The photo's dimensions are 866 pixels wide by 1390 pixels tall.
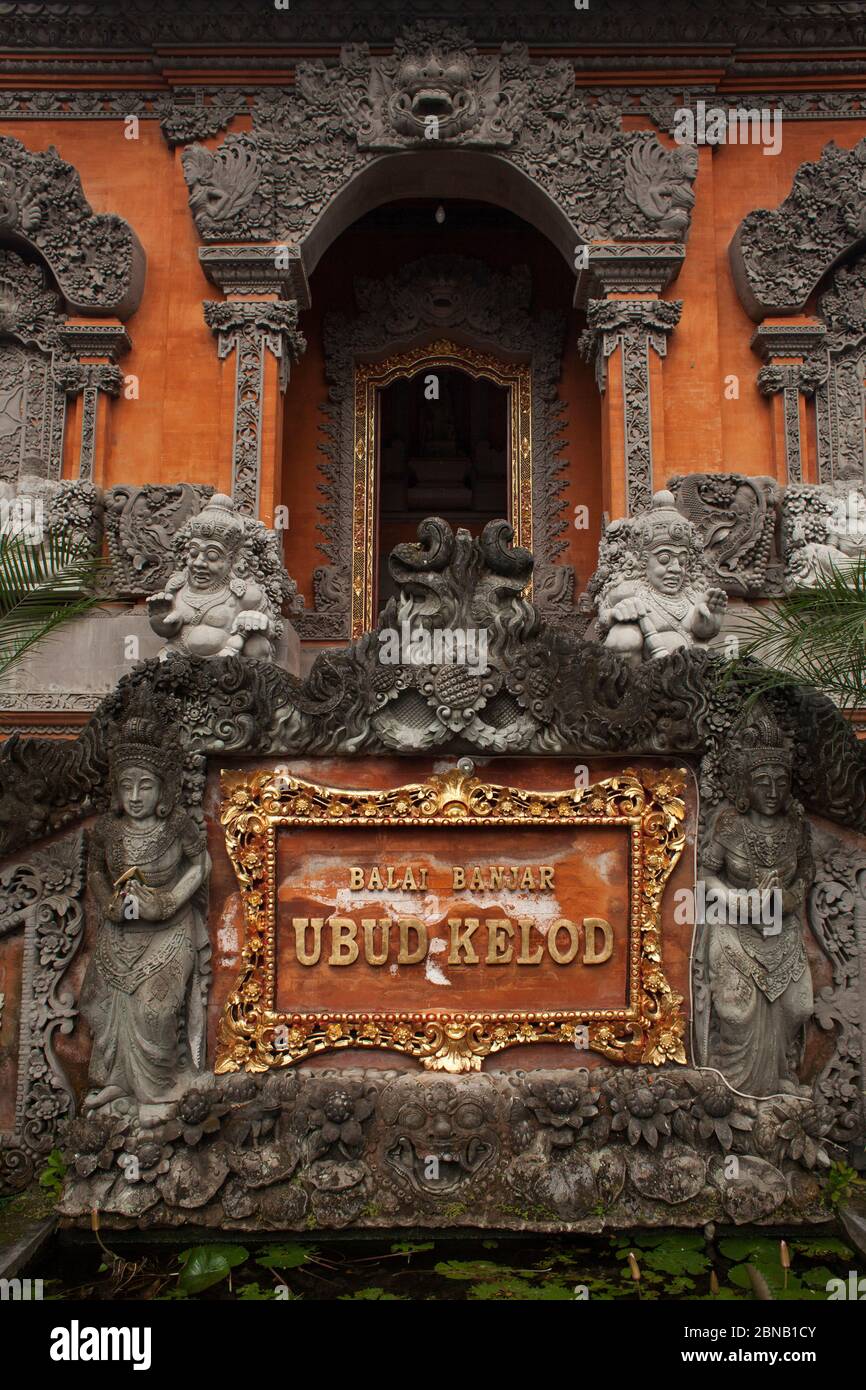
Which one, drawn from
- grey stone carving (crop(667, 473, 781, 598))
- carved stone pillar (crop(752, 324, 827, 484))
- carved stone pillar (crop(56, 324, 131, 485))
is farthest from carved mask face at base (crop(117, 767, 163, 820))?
carved stone pillar (crop(752, 324, 827, 484))

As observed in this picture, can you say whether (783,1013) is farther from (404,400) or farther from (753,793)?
(404,400)

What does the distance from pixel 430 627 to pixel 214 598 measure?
265cm

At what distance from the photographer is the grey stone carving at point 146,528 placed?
988 cm

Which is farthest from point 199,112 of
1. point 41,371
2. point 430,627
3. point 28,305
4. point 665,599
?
point 430,627

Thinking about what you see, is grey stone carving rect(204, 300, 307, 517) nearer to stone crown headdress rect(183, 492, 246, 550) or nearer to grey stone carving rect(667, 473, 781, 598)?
stone crown headdress rect(183, 492, 246, 550)

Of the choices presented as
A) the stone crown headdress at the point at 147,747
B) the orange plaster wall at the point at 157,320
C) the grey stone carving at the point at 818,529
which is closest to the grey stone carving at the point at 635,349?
the grey stone carving at the point at 818,529

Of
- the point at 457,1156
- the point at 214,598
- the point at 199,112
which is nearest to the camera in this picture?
the point at 457,1156

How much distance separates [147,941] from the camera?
6387mm

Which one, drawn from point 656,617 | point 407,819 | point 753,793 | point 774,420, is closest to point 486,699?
point 407,819

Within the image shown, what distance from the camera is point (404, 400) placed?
15156mm

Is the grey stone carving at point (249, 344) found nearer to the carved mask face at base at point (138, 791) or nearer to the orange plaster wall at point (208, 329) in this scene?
the orange plaster wall at point (208, 329)

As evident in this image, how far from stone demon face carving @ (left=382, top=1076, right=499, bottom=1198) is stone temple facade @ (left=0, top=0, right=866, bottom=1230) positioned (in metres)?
0.02

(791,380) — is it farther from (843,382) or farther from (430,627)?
(430,627)

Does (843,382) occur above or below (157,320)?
below
